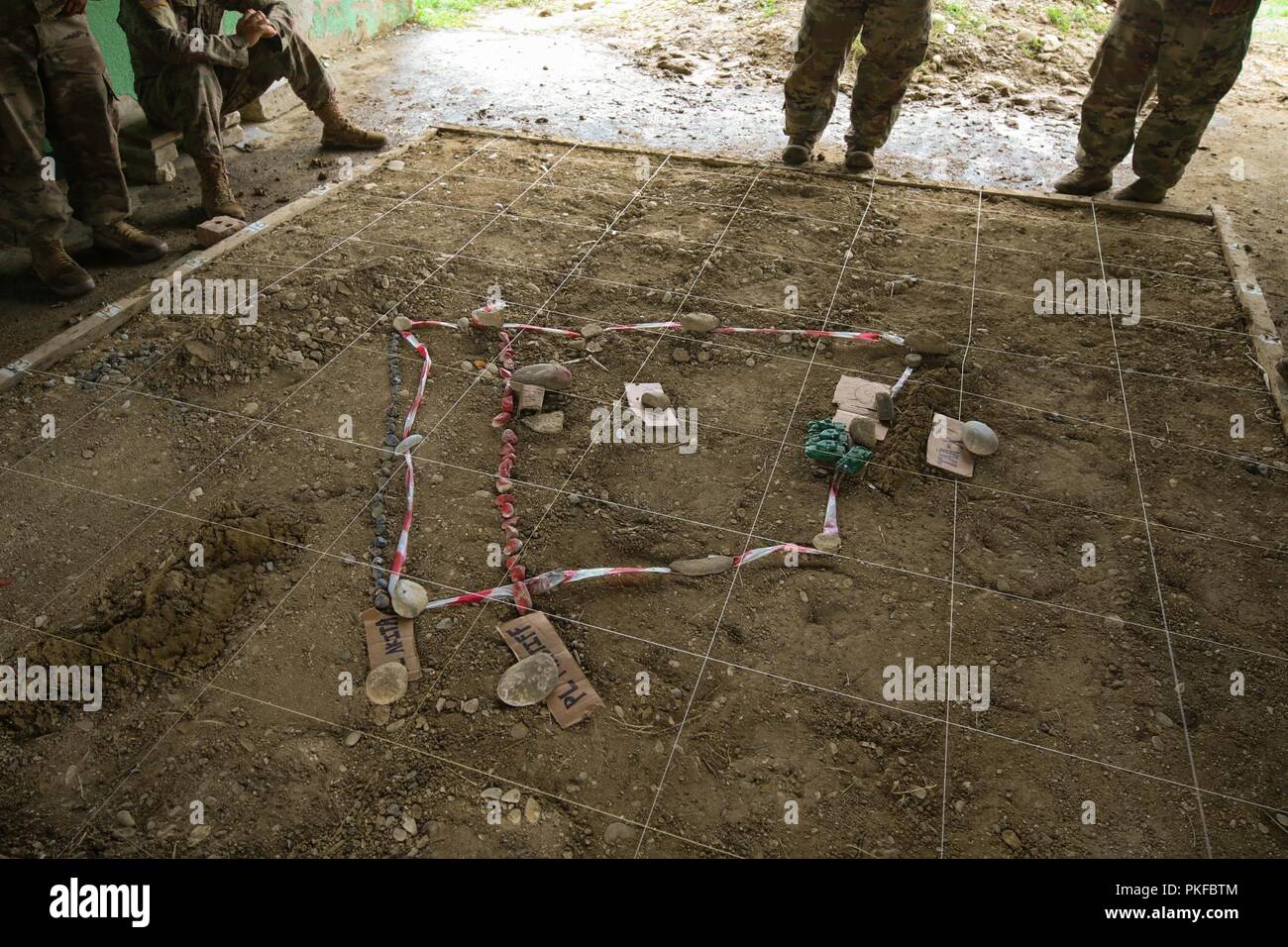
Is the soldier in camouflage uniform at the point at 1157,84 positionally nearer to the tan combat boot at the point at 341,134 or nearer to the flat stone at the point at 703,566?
the flat stone at the point at 703,566

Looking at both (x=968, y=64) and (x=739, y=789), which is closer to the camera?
(x=739, y=789)

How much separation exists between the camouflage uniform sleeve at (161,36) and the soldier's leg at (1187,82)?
16.6 feet

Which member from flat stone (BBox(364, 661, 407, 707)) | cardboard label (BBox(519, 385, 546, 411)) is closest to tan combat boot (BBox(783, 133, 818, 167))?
cardboard label (BBox(519, 385, 546, 411))

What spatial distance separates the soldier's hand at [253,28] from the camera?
469 cm

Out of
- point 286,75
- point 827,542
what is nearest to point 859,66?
point 286,75

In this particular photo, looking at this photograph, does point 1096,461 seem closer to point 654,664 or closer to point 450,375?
point 654,664

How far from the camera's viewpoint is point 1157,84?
4605 millimetres

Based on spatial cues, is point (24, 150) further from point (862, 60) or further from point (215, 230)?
point (862, 60)

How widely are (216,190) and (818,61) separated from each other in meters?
3.57

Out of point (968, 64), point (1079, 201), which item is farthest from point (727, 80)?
point (1079, 201)

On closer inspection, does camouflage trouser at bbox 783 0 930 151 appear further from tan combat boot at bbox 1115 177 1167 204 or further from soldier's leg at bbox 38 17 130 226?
soldier's leg at bbox 38 17 130 226

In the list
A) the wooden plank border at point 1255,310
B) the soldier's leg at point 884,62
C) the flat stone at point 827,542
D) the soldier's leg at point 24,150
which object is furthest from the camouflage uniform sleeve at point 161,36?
the wooden plank border at point 1255,310

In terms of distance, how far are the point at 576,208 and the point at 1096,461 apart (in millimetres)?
3020

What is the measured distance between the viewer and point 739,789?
213 centimetres
